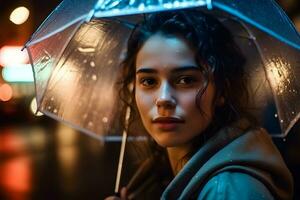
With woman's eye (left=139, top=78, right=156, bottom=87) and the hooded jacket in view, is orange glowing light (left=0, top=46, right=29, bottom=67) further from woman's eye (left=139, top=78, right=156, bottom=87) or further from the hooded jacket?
the hooded jacket

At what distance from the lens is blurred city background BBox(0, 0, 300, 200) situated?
8.67 metres

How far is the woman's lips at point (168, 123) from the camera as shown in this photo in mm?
2432

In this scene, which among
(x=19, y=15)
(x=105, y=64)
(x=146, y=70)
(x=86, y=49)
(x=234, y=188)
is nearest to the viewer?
(x=234, y=188)

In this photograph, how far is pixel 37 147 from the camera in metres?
14.0

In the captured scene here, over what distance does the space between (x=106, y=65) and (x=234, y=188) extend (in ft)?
4.88

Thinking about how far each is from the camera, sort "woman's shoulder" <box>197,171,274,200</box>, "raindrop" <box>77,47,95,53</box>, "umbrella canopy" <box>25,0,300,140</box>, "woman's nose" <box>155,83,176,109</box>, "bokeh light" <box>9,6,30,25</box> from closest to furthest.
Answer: "woman's shoulder" <box>197,171,274,200</box> < "woman's nose" <box>155,83,176,109</box> < "umbrella canopy" <box>25,0,300,140</box> < "raindrop" <box>77,47,95,53</box> < "bokeh light" <box>9,6,30,25</box>

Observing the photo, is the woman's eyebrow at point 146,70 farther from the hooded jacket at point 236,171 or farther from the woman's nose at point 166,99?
the hooded jacket at point 236,171

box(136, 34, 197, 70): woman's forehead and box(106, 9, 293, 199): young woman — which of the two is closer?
box(106, 9, 293, 199): young woman

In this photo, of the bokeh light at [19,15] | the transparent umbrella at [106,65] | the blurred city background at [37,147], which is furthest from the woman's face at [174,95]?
the bokeh light at [19,15]

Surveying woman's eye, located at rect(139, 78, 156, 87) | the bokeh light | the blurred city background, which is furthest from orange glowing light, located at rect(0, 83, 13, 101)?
woman's eye, located at rect(139, 78, 156, 87)

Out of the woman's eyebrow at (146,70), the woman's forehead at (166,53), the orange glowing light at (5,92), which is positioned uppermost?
the woman's forehead at (166,53)

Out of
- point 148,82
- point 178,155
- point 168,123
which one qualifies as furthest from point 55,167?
point 168,123

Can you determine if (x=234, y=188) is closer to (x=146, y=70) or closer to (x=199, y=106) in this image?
(x=199, y=106)

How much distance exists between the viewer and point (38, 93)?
3104 mm
